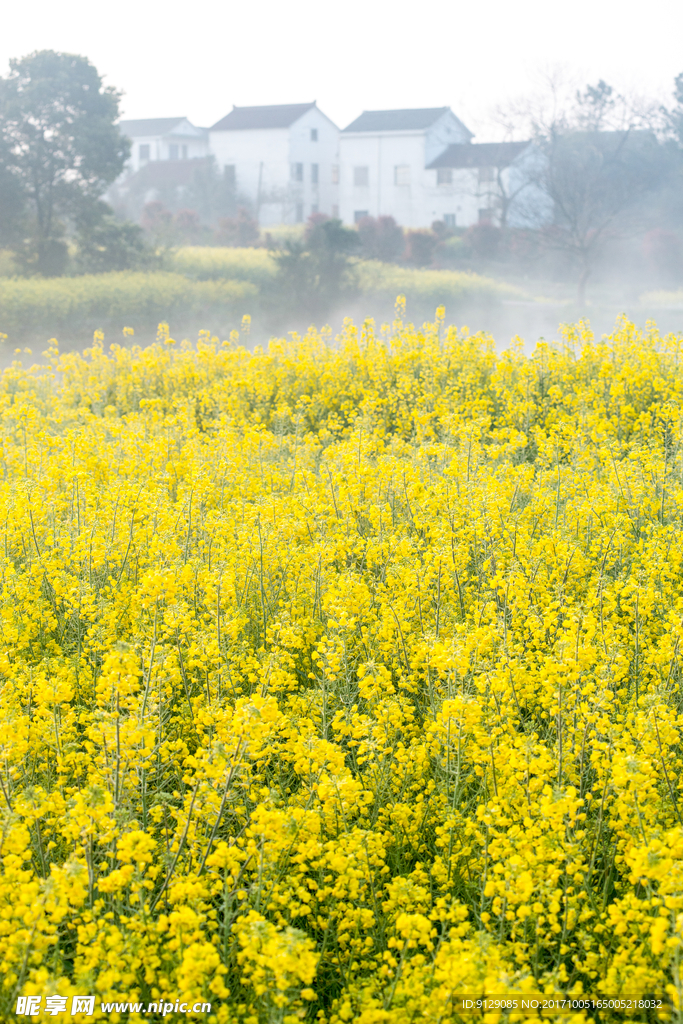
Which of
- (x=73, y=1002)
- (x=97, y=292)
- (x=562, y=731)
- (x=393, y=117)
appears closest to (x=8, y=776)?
(x=73, y=1002)

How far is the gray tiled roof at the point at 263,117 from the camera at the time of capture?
44825 mm

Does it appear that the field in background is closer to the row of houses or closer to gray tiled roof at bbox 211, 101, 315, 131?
the row of houses

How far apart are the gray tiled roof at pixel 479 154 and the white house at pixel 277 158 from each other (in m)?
6.70

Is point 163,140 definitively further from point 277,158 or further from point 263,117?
point 277,158

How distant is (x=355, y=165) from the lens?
1705 inches

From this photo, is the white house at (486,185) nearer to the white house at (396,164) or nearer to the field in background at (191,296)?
the white house at (396,164)

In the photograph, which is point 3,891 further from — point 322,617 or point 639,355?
point 639,355

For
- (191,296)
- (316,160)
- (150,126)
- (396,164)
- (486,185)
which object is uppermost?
(150,126)

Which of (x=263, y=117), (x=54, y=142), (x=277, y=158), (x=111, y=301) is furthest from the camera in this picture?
(x=263, y=117)

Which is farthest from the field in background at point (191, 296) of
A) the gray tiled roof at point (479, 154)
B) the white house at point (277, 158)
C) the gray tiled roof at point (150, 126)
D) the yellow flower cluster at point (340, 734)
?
the gray tiled roof at point (150, 126)

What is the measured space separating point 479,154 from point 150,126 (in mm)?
24334

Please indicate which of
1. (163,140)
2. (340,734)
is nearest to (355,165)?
(163,140)

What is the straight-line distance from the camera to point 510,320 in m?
25.8

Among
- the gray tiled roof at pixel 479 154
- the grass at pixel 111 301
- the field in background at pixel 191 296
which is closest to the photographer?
the grass at pixel 111 301
